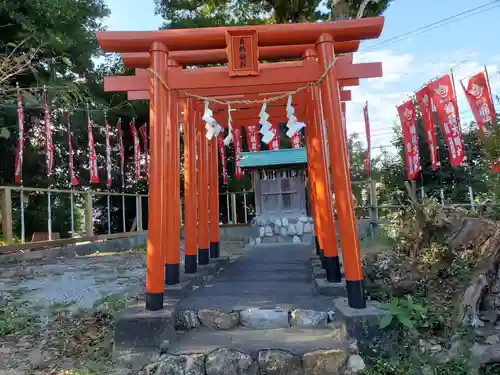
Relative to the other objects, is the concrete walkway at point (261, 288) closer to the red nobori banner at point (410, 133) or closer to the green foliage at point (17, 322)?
the green foliage at point (17, 322)

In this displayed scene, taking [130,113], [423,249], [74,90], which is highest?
[130,113]

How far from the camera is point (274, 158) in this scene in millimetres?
12461

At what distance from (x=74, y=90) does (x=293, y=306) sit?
314 inches

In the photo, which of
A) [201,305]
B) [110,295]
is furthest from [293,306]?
[110,295]

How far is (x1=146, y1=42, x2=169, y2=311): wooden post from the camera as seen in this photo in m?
3.98

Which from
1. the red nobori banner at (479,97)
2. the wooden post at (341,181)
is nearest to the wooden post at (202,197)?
the wooden post at (341,181)

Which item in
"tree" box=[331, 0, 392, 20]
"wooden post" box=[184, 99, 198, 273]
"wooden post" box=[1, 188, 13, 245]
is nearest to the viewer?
"wooden post" box=[184, 99, 198, 273]

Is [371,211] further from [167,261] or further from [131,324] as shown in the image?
[131,324]

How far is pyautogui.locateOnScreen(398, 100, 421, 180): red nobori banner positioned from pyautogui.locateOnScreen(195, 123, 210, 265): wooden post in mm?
7018

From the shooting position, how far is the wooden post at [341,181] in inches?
153

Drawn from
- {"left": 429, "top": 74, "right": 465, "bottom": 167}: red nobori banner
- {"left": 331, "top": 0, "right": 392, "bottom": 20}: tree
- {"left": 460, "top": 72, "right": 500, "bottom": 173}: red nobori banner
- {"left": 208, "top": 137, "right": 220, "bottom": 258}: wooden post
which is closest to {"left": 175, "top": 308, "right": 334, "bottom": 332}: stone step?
{"left": 208, "top": 137, "right": 220, "bottom": 258}: wooden post

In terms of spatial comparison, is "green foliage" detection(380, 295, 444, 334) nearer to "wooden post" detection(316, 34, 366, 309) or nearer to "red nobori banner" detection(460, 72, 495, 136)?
"wooden post" detection(316, 34, 366, 309)

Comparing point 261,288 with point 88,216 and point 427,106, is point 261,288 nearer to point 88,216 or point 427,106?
point 427,106

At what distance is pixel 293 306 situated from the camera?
14.4 feet
